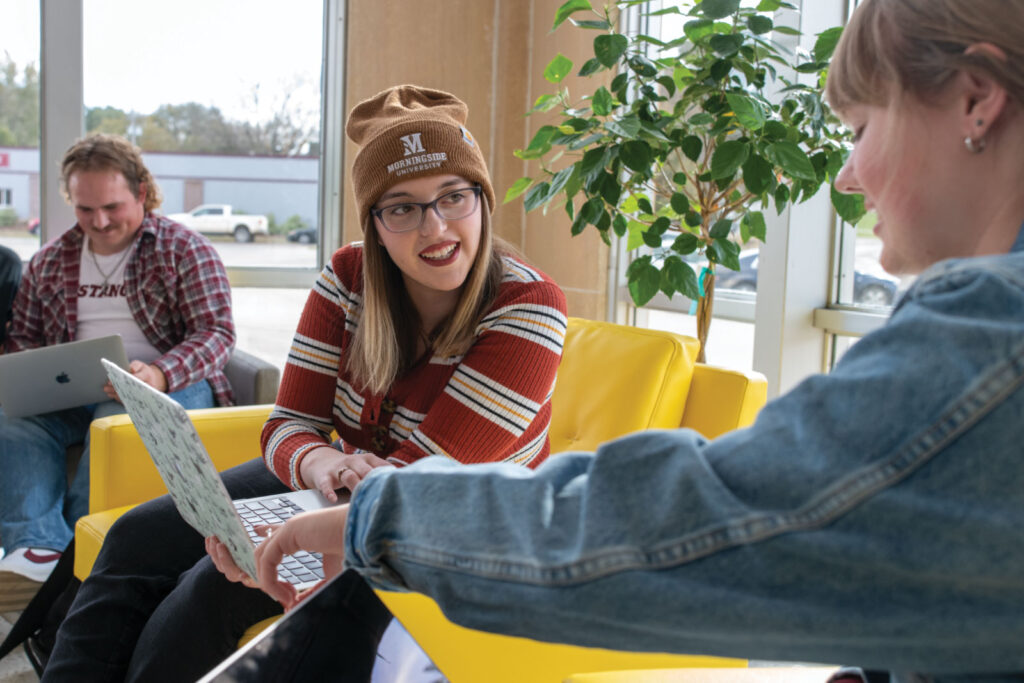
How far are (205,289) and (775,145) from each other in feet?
6.58

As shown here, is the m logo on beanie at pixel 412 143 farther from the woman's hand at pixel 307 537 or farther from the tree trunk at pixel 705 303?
the tree trunk at pixel 705 303

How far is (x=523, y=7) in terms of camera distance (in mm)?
4129

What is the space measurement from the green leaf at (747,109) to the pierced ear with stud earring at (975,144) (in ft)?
4.98

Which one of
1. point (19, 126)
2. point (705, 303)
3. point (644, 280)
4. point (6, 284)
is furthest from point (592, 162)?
point (19, 126)

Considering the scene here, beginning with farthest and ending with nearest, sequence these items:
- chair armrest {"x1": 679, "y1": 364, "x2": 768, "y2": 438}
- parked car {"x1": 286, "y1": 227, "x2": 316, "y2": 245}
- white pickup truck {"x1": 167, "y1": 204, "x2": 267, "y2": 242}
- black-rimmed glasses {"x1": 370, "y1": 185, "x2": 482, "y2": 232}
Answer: parked car {"x1": 286, "y1": 227, "x2": 316, "y2": 245} < white pickup truck {"x1": 167, "y1": 204, "x2": 267, "y2": 242} < chair armrest {"x1": 679, "y1": 364, "x2": 768, "y2": 438} < black-rimmed glasses {"x1": 370, "y1": 185, "x2": 482, "y2": 232}

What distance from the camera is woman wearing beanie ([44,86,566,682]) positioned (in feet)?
4.99

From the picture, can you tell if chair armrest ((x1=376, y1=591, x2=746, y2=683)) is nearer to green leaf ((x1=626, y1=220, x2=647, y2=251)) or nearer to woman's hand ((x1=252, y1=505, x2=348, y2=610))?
woman's hand ((x1=252, y1=505, x2=348, y2=610))

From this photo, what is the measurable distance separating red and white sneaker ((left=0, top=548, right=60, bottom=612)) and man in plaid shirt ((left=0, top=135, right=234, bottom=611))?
0.38 metres

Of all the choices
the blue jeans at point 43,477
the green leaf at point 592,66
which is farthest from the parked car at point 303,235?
the green leaf at point 592,66

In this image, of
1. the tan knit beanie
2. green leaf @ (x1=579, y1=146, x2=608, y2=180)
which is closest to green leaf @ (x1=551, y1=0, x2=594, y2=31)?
green leaf @ (x1=579, y1=146, x2=608, y2=180)

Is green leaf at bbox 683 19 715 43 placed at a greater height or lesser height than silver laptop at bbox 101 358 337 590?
greater

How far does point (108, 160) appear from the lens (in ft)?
10.2

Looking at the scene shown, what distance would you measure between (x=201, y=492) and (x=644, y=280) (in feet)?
4.87

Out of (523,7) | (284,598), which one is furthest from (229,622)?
(523,7)
